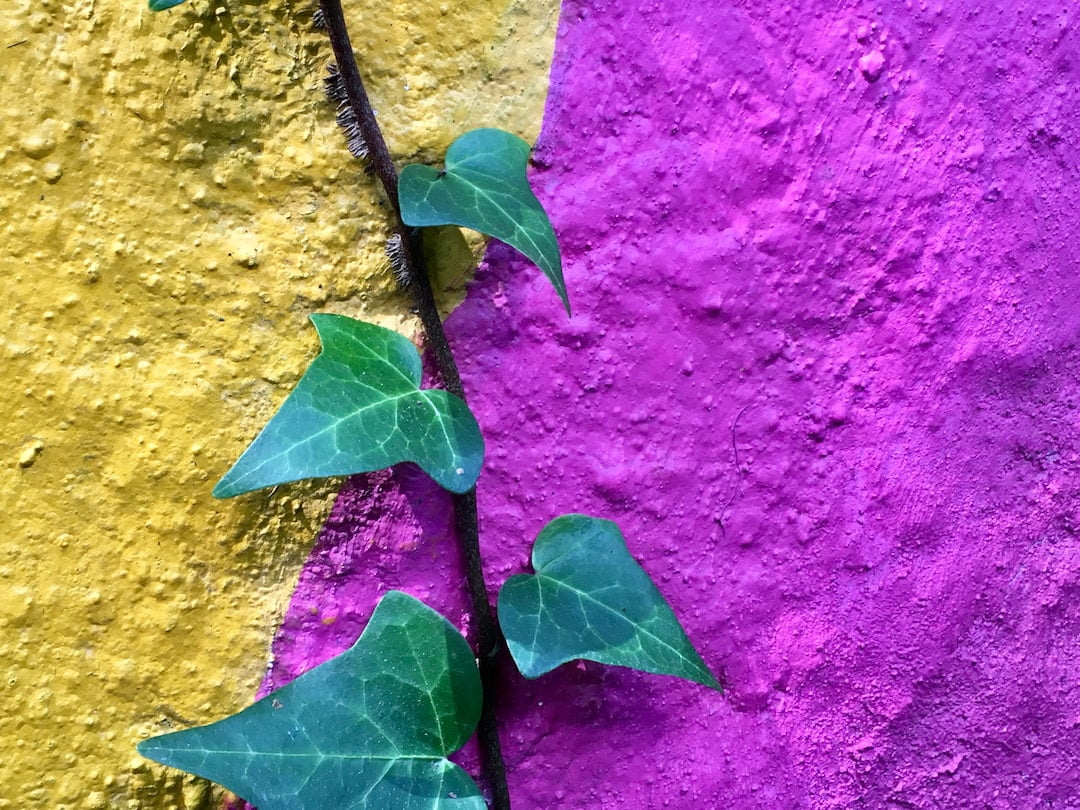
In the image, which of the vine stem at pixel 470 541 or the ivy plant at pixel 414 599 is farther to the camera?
the vine stem at pixel 470 541

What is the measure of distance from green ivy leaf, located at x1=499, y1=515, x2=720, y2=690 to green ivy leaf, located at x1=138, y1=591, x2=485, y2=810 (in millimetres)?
48

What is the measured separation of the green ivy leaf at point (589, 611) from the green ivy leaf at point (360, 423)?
103 millimetres

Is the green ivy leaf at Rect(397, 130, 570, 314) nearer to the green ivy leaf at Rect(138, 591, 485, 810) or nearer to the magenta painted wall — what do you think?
the magenta painted wall

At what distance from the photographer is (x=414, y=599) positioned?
0.53 m

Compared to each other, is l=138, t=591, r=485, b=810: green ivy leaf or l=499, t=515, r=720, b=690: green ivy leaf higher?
l=499, t=515, r=720, b=690: green ivy leaf

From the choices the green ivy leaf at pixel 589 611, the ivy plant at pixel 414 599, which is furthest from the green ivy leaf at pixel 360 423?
the green ivy leaf at pixel 589 611

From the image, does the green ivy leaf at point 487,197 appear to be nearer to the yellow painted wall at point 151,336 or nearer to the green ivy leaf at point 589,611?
the yellow painted wall at point 151,336

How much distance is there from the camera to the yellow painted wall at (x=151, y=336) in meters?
0.52

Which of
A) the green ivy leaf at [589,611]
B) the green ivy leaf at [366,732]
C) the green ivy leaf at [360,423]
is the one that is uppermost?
the green ivy leaf at [360,423]

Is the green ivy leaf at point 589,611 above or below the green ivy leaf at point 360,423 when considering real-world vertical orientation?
below

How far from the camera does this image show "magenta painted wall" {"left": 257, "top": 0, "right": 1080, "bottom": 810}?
621 mm

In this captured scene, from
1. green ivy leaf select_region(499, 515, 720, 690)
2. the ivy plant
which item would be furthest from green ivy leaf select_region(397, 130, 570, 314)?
green ivy leaf select_region(499, 515, 720, 690)

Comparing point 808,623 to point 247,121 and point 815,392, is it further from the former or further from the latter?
point 247,121

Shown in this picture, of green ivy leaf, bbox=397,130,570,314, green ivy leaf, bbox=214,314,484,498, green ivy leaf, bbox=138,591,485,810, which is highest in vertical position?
green ivy leaf, bbox=397,130,570,314
